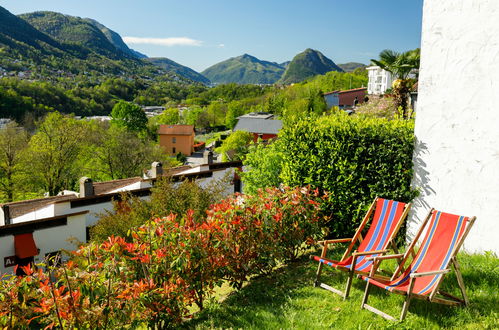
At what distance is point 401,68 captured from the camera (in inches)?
484

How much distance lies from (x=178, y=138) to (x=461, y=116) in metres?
68.2

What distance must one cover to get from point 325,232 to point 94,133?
3559 centimetres

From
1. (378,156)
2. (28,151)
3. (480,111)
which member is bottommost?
(28,151)

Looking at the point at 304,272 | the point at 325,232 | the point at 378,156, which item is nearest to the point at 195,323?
the point at 304,272

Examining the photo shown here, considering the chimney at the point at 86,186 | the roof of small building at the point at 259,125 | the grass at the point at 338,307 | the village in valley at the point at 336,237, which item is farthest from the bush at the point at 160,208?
the roof of small building at the point at 259,125

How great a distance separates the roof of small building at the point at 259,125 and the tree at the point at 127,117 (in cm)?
1923

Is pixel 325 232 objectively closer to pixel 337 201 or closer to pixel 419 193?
pixel 337 201

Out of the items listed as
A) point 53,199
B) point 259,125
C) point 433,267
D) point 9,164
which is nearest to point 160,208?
point 433,267

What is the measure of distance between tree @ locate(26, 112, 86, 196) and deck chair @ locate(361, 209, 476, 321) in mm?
31815

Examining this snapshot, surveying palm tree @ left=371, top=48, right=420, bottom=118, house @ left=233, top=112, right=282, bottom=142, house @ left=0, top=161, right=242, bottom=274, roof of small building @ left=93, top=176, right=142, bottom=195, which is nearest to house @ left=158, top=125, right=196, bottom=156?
house @ left=233, top=112, right=282, bottom=142

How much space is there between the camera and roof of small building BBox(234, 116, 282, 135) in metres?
65.1

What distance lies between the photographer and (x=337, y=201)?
6770mm

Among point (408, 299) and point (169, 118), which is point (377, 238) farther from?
point (169, 118)

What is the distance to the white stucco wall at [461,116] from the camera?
5250 millimetres
